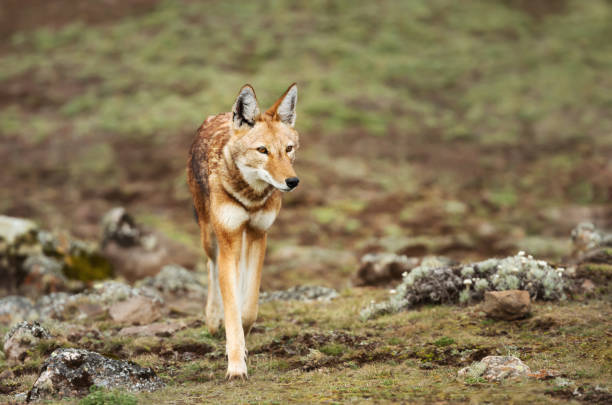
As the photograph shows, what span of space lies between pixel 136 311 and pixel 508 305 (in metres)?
5.93

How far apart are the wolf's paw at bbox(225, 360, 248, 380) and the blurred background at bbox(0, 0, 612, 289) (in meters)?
7.68

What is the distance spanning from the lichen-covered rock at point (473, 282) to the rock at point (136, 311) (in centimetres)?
356

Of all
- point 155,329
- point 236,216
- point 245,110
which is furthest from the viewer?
point 155,329

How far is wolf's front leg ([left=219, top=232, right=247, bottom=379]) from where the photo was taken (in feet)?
22.6

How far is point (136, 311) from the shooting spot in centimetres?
1019

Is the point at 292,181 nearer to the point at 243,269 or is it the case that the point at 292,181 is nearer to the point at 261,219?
the point at 261,219

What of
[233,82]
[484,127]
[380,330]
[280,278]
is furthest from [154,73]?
[380,330]

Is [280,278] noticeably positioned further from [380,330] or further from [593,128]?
[593,128]

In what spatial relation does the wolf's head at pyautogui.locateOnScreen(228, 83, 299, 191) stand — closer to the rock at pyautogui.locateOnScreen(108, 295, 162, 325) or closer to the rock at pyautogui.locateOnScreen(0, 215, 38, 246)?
the rock at pyautogui.locateOnScreen(108, 295, 162, 325)

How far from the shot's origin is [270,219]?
24.8 feet

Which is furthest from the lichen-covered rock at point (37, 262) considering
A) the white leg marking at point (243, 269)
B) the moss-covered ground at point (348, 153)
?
the white leg marking at point (243, 269)

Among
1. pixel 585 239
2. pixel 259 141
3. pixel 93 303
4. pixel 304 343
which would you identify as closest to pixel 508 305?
pixel 304 343

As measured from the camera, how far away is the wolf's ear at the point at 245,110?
22.9 feet

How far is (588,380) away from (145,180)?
2156 cm
